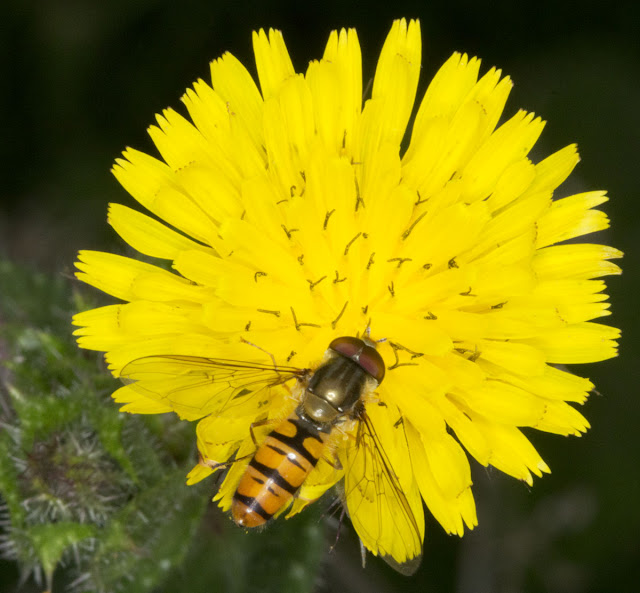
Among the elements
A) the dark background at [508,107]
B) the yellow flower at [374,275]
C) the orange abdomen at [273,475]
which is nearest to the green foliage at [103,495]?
the yellow flower at [374,275]

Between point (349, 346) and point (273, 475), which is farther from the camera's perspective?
point (349, 346)

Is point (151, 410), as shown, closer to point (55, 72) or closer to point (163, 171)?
point (163, 171)

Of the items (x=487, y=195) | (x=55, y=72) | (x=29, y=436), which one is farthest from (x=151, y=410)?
(x=55, y=72)

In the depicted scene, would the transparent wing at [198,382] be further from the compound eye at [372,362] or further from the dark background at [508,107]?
the dark background at [508,107]

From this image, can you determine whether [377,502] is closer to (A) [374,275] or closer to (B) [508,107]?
(A) [374,275]

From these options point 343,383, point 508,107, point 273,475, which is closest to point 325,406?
point 343,383

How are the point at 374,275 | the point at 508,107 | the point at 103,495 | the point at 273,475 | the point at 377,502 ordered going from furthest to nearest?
the point at 508,107, the point at 103,495, the point at 374,275, the point at 377,502, the point at 273,475
